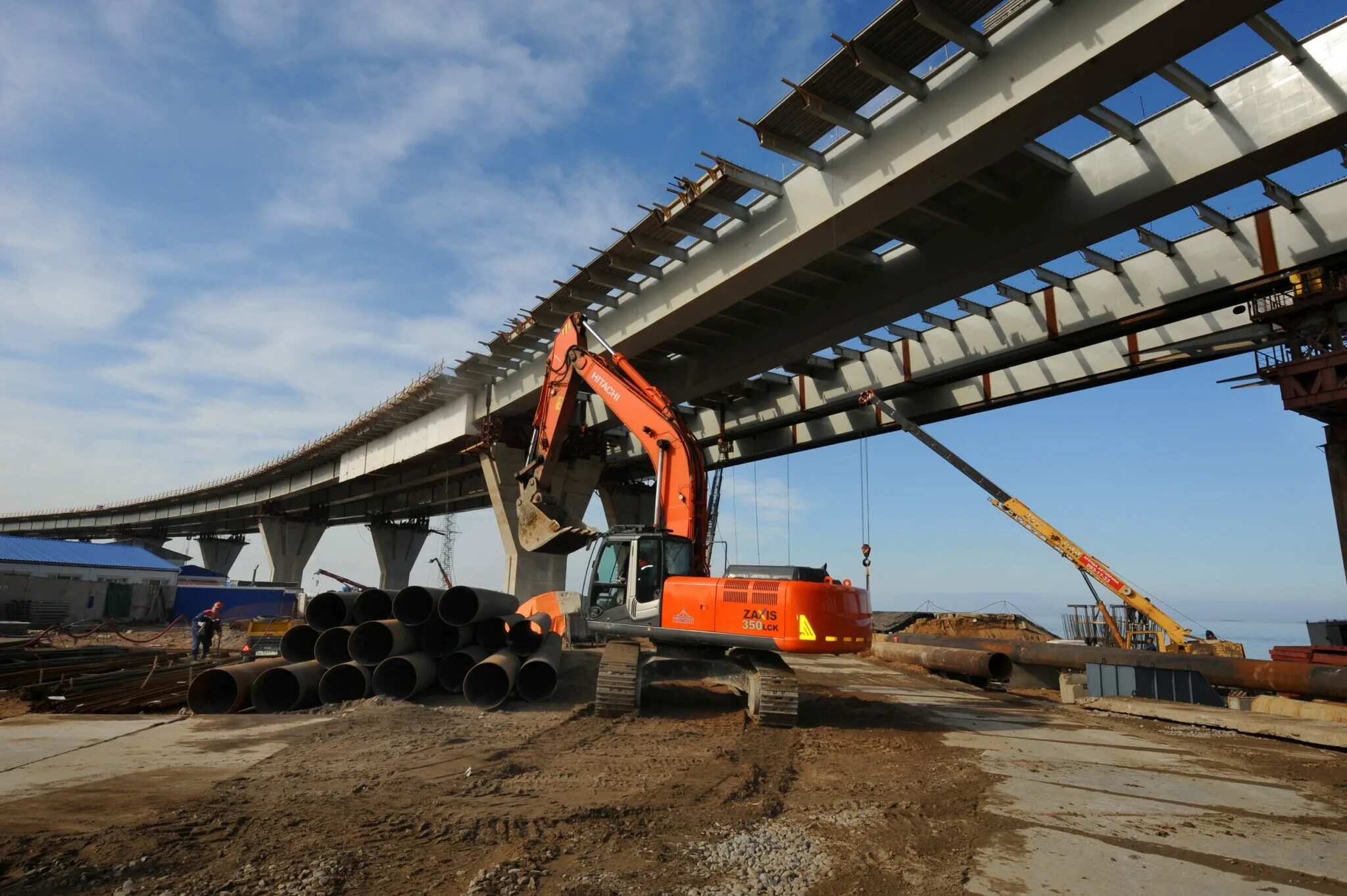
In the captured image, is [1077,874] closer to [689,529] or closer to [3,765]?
[689,529]

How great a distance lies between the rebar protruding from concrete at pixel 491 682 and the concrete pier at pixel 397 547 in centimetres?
5036

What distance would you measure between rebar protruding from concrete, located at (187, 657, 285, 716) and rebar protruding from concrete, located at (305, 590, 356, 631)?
1.13 m

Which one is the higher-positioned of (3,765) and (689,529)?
(689,529)

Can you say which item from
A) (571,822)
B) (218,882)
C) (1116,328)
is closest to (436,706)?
(571,822)

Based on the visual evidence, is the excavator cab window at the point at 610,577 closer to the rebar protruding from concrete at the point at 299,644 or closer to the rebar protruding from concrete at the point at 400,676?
the rebar protruding from concrete at the point at 400,676

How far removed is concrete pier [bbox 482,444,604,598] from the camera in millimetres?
25906

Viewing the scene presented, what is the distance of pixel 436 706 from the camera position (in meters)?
10.7

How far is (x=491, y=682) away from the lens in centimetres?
1103

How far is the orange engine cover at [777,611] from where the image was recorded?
31.4 ft

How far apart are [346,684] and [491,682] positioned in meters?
2.11

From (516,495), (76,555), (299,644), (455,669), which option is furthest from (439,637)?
(76,555)

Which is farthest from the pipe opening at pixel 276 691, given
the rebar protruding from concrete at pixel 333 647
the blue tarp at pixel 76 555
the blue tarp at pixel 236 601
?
the blue tarp at pixel 76 555

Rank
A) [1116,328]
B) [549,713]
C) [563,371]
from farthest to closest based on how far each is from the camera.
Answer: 1. [563,371]
2. [1116,328]
3. [549,713]

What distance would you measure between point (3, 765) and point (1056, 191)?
50.4 ft
